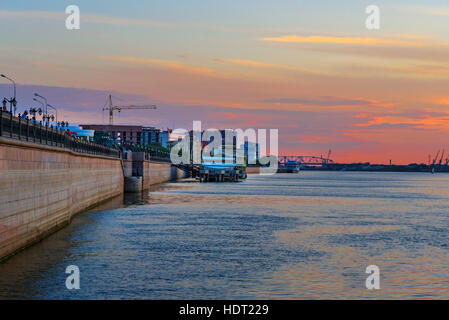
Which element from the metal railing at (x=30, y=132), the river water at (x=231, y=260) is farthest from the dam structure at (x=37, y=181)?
the river water at (x=231, y=260)

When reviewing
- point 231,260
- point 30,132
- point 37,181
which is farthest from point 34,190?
point 231,260

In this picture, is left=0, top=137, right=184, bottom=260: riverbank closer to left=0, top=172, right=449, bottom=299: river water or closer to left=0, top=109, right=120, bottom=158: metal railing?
left=0, top=109, right=120, bottom=158: metal railing

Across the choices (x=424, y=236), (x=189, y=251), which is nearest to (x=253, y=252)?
(x=189, y=251)

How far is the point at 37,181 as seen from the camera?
31156 millimetres

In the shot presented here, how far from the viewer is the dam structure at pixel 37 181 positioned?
84.1 feet

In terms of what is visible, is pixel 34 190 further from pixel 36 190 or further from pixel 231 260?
pixel 231 260

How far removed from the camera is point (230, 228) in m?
44.3

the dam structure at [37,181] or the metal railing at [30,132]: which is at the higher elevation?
the metal railing at [30,132]

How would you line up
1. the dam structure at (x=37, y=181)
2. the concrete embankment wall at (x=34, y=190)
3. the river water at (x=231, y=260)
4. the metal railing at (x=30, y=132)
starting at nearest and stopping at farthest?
the river water at (x=231, y=260), the concrete embankment wall at (x=34, y=190), the dam structure at (x=37, y=181), the metal railing at (x=30, y=132)

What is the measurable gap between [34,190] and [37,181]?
801 millimetres

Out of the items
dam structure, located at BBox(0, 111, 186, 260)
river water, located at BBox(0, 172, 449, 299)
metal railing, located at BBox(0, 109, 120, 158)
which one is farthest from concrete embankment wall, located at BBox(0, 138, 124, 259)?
river water, located at BBox(0, 172, 449, 299)

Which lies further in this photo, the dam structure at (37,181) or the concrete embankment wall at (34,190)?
the dam structure at (37,181)

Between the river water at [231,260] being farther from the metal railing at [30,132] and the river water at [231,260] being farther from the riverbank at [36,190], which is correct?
the metal railing at [30,132]
